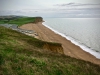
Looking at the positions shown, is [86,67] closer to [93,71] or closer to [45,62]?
[93,71]

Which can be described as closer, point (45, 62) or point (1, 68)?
point (1, 68)

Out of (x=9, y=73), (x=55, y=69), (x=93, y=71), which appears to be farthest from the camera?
(x=93, y=71)

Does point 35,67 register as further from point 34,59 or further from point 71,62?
point 71,62

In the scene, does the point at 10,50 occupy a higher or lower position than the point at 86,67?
higher

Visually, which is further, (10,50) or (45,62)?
(10,50)

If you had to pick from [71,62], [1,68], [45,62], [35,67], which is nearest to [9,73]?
[1,68]

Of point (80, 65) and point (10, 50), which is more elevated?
point (10, 50)

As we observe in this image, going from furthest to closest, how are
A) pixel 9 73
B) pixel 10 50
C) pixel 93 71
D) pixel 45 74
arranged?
pixel 10 50, pixel 93 71, pixel 45 74, pixel 9 73

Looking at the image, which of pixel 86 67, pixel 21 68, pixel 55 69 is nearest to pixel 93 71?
pixel 86 67

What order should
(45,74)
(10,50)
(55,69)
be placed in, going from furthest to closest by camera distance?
(10,50) → (55,69) → (45,74)
